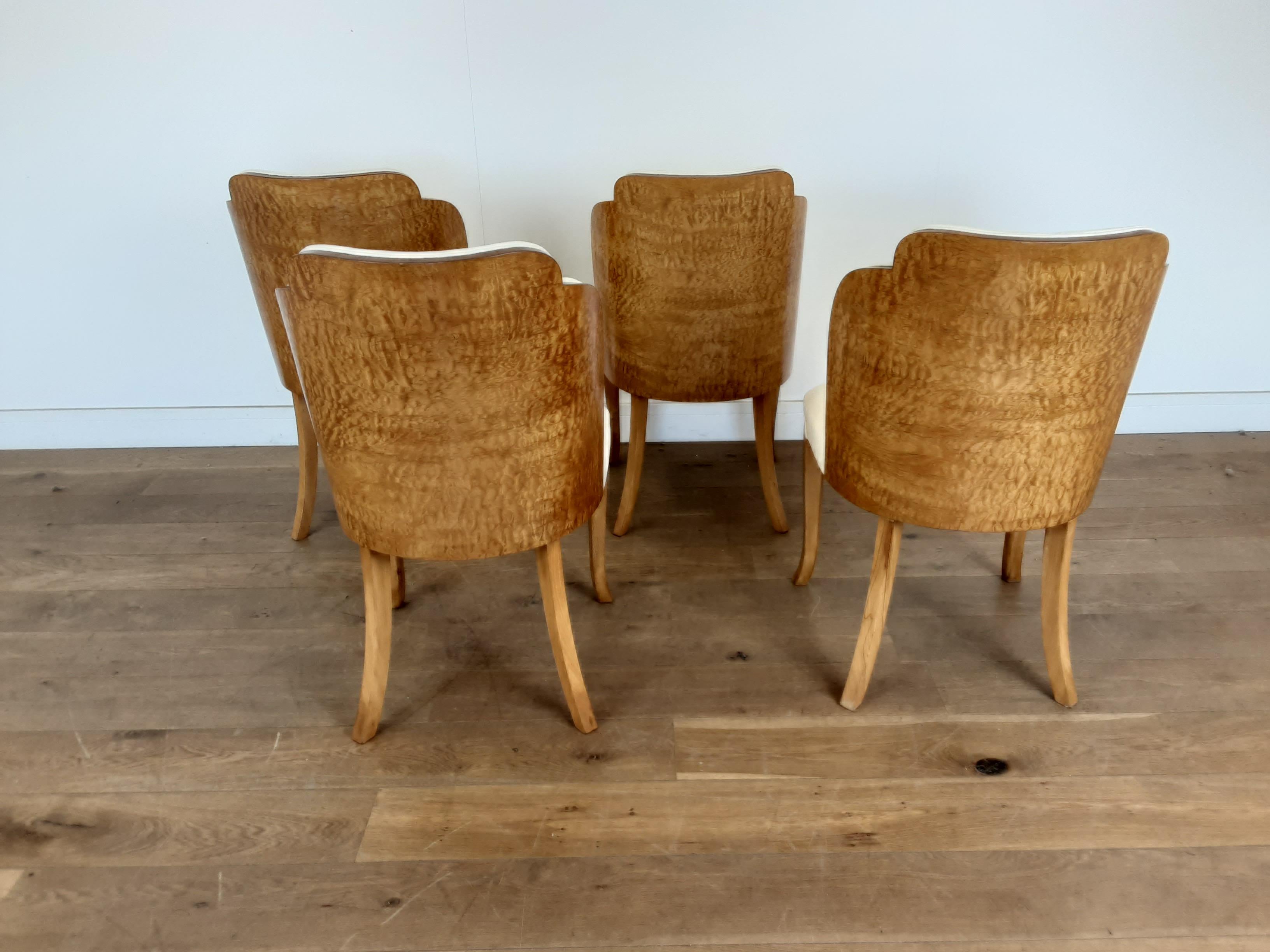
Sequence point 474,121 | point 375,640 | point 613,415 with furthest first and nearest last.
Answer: point 474,121
point 613,415
point 375,640

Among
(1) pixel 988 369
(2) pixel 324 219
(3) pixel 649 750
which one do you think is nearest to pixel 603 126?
(2) pixel 324 219

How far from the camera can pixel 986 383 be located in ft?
4.16

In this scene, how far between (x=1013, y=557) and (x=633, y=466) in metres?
0.93

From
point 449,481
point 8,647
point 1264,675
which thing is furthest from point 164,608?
point 1264,675

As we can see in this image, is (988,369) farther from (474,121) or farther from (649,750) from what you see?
(474,121)

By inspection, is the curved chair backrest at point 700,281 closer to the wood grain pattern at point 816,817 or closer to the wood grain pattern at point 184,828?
the wood grain pattern at point 816,817

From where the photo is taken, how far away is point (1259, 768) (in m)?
1.42

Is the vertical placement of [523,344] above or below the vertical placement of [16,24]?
below

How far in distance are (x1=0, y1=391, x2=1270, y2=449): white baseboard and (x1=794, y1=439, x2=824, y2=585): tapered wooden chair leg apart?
2.67ft

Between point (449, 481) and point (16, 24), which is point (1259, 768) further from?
point (16, 24)

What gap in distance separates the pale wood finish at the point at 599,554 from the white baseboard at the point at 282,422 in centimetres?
91

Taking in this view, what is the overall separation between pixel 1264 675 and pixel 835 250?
5.07ft

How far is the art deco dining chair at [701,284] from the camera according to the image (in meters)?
1.78

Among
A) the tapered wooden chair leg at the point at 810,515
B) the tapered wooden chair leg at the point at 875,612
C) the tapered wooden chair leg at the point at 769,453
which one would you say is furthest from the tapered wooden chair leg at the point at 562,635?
the tapered wooden chair leg at the point at 769,453
